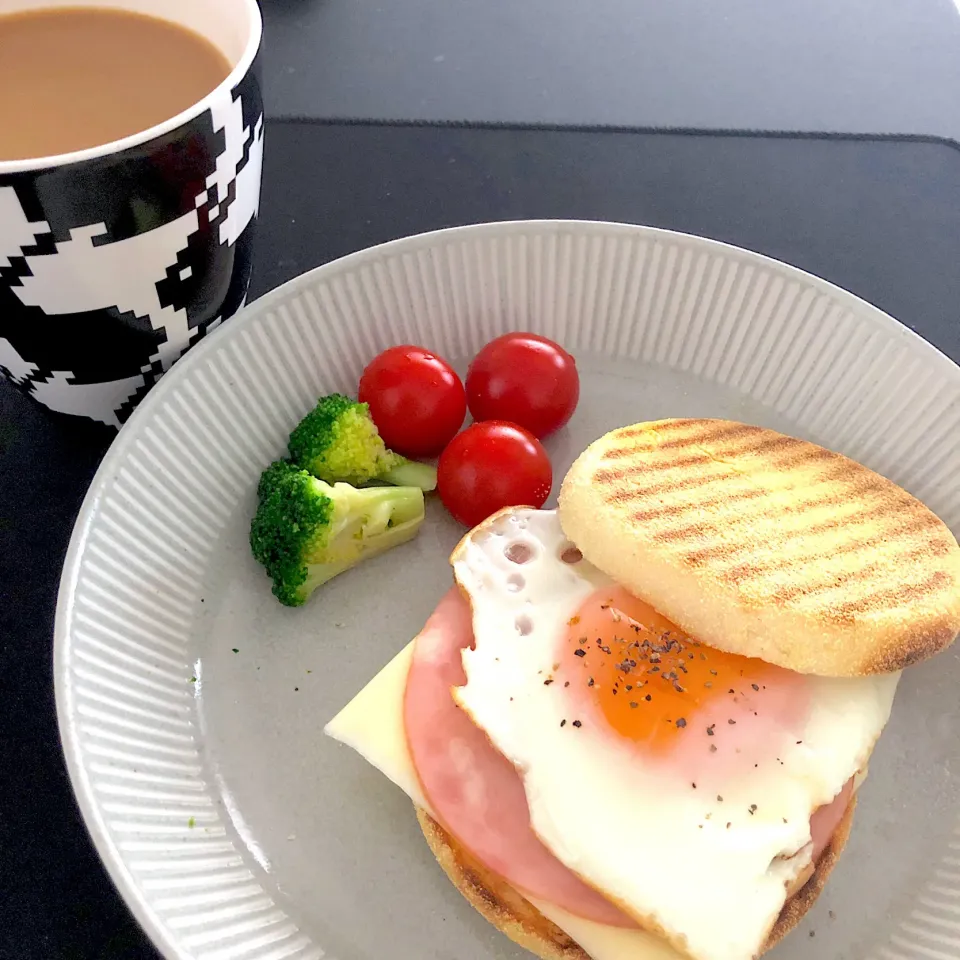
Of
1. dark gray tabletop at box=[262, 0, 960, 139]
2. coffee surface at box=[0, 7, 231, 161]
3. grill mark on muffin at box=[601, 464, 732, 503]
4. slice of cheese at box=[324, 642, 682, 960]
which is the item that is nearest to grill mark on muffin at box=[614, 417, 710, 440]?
grill mark on muffin at box=[601, 464, 732, 503]

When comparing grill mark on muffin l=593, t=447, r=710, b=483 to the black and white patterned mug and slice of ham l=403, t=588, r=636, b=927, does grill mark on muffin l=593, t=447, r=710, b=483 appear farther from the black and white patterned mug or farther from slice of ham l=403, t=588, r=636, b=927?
the black and white patterned mug

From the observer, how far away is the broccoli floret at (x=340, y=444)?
196 cm

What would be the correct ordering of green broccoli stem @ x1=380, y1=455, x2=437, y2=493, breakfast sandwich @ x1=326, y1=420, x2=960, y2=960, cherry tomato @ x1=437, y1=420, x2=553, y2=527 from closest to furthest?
breakfast sandwich @ x1=326, y1=420, x2=960, y2=960, cherry tomato @ x1=437, y1=420, x2=553, y2=527, green broccoli stem @ x1=380, y1=455, x2=437, y2=493

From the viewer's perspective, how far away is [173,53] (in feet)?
5.65

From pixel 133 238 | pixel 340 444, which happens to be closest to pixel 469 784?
pixel 340 444

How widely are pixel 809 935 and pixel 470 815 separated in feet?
2.09

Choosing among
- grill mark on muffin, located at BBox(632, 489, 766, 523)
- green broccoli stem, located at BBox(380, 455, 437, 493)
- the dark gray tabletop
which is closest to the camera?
grill mark on muffin, located at BBox(632, 489, 766, 523)

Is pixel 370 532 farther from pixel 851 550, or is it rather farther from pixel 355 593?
pixel 851 550

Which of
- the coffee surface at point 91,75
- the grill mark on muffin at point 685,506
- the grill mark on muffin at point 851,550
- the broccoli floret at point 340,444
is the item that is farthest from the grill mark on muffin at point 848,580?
the coffee surface at point 91,75

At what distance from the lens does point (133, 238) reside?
151cm

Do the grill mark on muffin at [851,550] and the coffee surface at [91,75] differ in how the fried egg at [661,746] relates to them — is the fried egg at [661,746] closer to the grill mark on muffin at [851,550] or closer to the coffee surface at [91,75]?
the grill mark on muffin at [851,550]

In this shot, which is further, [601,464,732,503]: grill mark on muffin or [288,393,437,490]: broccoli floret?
[288,393,437,490]: broccoli floret

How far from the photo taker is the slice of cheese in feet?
4.95

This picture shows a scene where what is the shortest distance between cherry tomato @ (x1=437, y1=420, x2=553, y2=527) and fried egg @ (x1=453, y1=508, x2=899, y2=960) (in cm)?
24
